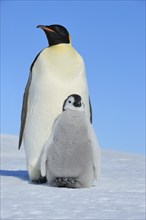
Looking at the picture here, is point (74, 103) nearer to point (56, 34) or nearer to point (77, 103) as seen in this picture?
point (77, 103)

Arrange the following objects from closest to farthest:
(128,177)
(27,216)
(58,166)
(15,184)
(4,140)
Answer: (27,216) → (58,166) → (15,184) → (128,177) → (4,140)

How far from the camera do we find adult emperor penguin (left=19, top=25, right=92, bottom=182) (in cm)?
428

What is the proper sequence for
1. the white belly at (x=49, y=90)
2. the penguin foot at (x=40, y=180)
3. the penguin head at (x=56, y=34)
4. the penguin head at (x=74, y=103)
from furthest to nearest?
the penguin head at (x=56, y=34)
the penguin foot at (x=40, y=180)
the white belly at (x=49, y=90)
the penguin head at (x=74, y=103)

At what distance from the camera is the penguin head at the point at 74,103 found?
13.2ft

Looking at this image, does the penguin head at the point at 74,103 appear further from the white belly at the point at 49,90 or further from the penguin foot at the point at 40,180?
the penguin foot at the point at 40,180

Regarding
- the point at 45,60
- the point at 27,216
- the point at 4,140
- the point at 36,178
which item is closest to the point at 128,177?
the point at 36,178

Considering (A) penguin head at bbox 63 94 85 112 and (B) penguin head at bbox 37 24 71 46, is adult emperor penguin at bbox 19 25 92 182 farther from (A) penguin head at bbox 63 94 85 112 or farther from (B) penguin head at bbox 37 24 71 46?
(A) penguin head at bbox 63 94 85 112

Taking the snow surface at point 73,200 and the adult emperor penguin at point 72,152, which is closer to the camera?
the snow surface at point 73,200

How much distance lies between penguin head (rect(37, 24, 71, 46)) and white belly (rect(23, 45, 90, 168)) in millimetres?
102

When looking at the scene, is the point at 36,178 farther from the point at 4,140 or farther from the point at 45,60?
the point at 4,140

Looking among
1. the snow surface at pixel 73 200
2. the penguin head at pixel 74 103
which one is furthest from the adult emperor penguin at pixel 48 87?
the snow surface at pixel 73 200

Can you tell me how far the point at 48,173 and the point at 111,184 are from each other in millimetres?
634

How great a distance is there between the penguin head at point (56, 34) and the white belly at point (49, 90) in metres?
0.10

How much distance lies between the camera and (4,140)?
10898 millimetres
